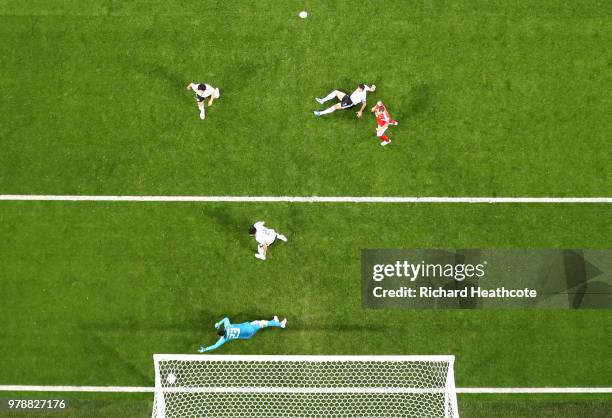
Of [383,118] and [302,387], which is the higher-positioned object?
[383,118]

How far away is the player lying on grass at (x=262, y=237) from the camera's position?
32.7ft

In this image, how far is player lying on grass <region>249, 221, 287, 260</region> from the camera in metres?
9.98

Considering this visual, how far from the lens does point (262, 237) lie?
395 inches

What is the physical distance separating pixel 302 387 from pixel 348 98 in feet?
17.1

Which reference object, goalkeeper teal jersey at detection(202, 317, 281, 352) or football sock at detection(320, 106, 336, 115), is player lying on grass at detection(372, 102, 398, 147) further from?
goalkeeper teal jersey at detection(202, 317, 281, 352)

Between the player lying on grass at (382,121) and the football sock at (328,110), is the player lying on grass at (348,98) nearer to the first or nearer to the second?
the football sock at (328,110)

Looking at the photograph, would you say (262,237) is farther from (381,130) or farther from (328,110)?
(381,130)

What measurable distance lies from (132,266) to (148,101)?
3.09 meters

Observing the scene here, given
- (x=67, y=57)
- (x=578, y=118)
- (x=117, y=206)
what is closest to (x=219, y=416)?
(x=117, y=206)

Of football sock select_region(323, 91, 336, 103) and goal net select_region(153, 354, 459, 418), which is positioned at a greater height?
football sock select_region(323, 91, 336, 103)

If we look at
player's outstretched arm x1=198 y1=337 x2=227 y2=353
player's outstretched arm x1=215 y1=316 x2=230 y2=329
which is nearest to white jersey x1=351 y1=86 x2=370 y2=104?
player's outstretched arm x1=215 y1=316 x2=230 y2=329

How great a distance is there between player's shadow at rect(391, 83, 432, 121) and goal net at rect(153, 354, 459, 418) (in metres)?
4.43

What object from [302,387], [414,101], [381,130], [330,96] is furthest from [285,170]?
[302,387]

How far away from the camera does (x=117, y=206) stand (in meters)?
10.6
